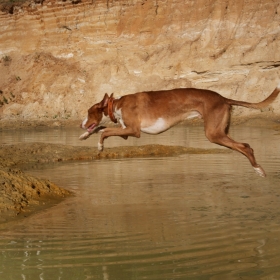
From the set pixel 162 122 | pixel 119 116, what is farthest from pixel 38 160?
pixel 162 122

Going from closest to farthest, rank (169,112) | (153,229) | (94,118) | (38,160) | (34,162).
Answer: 1. (153,229)
2. (169,112)
3. (94,118)
4. (34,162)
5. (38,160)

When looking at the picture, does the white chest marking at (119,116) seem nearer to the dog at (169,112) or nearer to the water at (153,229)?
the dog at (169,112)

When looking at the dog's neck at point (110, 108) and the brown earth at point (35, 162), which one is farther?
the dog's neck at point (110, 108)

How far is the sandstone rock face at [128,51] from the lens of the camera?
34500mm

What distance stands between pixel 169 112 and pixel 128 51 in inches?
1087

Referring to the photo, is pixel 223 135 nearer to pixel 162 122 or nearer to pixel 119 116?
pixel 162 122

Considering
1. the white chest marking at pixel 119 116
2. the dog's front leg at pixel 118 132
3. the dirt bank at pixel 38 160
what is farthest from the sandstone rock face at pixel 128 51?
the dog's front leg at pixel 118 132

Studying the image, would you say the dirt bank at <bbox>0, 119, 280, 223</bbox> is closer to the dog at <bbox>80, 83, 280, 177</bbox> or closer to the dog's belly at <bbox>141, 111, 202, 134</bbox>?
the dog at <bbox>80, 83, 280, 177</bbox>

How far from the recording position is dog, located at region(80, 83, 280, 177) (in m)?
11.3

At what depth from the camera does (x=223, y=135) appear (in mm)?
11398

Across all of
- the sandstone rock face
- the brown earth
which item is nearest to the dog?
the brown earth

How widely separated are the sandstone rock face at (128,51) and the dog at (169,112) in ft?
68.2

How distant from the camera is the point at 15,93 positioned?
4034cm

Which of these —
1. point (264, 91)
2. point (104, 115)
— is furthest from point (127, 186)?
point (264, 91)
